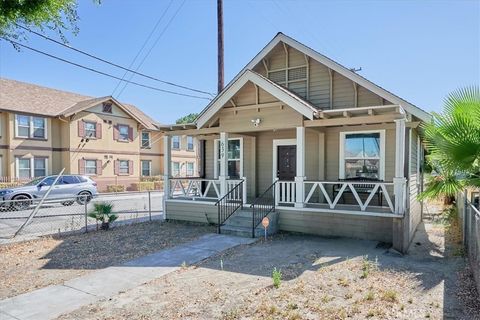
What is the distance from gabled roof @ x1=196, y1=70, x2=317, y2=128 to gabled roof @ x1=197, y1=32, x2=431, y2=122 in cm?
12

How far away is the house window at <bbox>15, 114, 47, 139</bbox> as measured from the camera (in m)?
22.9

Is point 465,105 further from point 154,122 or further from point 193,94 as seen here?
point 154,122

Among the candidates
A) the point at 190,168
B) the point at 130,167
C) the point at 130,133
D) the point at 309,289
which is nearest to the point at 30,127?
the point at 130,133

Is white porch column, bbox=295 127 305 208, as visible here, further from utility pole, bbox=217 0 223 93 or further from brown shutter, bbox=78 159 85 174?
brown shutter, bbox=78 159 85 174

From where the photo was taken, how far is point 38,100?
25109 mm

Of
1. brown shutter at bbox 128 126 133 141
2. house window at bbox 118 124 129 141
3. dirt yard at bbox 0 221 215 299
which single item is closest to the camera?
dirt yard at bbox 0 221 215 299

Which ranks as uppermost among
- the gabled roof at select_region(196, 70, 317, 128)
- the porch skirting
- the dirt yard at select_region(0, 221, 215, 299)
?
the gabled roof at select_region(196, 70, 317, 128)

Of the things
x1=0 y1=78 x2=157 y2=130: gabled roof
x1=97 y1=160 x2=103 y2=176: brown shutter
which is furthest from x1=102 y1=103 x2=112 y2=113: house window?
x1=97 y1=160 x2=103 y2=176: brown shutter

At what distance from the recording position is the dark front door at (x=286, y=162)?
12070 millimetres

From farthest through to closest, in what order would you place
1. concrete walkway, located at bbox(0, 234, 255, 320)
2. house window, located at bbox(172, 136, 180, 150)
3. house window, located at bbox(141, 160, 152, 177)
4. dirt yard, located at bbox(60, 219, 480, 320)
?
house window, located at bbox(172, 136, 180, 150)
house window, located at bbox(141, 160, 152, 177)
concrete walkway, located at bbox(0, 234, 255, 320)
dirt yard, located at bbox(60, 219, 480, 320)

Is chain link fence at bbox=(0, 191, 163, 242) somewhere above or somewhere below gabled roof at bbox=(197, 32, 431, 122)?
below

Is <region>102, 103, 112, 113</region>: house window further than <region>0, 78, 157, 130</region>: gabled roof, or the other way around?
<region>102, 103, 112, 113</region>: house window

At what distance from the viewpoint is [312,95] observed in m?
11.6

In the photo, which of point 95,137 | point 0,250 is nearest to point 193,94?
point 95,137
